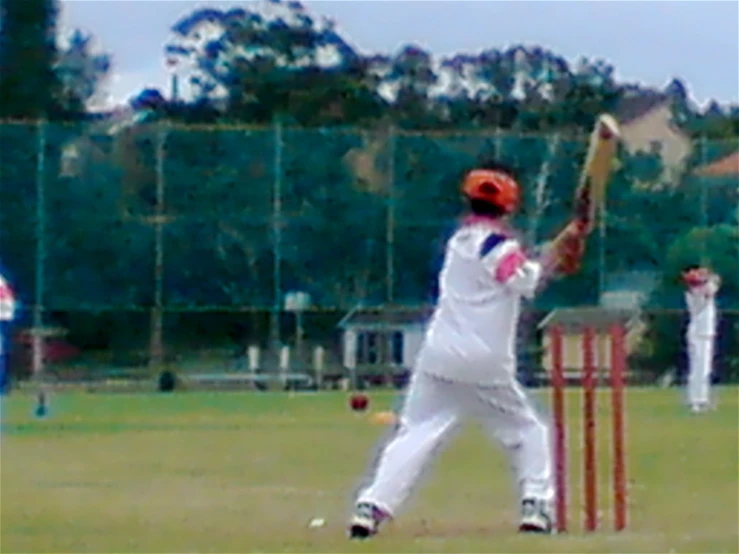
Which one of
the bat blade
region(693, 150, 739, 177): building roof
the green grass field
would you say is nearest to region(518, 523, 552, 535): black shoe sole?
the green grass field

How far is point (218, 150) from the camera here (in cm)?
4112

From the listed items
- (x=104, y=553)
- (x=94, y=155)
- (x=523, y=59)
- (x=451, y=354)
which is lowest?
(x=104, y=553)

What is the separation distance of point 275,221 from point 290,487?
23691 millimetres

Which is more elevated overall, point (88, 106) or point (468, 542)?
point (88, 106)

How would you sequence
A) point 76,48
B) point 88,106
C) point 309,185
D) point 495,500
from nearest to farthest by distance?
point 495,500 → point 309,185 → point 88,106 → point 76,48

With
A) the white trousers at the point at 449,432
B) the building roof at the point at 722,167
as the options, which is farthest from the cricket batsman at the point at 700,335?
the white trousers at the point at 449,432

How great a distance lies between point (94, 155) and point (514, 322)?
1145 inches

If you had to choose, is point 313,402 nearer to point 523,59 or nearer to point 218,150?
point 218,150

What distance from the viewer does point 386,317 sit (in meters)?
40.3

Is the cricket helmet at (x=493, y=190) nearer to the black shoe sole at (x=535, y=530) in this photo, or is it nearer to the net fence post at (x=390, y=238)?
the black shoe sole at (x=535, y=530)

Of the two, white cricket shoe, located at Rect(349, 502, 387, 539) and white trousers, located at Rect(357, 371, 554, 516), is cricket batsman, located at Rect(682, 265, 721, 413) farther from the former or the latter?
white cricket shoe, located at Rect(349, 502, 387, 539)

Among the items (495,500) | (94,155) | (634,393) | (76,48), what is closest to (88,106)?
(76,48)

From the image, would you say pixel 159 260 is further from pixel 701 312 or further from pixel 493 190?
pixel 493 190

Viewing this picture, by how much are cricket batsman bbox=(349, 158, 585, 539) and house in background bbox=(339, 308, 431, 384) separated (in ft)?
90.4
